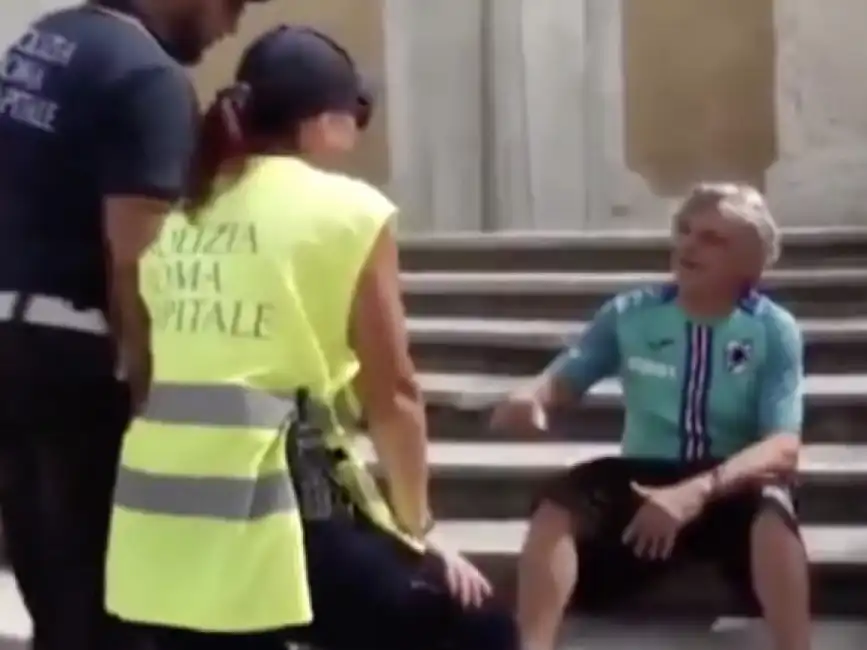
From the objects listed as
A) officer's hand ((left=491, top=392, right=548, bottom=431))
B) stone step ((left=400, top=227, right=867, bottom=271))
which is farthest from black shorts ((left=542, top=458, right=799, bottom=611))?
stone step ((left=400, top=227, right=867, bottom=271))

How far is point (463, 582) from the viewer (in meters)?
1.64

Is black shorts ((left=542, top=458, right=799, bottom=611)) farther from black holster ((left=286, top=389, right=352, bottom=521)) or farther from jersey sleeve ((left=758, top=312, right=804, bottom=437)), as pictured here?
black holster ((left=286, top=389, right=352, bottom=521))

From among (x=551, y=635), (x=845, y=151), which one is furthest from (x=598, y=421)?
(x=845, y=151)

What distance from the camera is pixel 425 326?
12.0ft

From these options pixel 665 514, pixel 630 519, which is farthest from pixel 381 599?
pixel 630 519

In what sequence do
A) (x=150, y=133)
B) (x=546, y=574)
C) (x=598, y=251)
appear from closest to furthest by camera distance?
(x=150, y=133)
(x=546, y=574)
(x=598, y=251)

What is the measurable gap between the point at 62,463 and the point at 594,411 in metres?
1.61

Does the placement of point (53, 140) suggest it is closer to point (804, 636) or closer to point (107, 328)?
point (107, 328)

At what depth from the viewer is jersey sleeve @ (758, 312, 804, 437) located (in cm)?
246

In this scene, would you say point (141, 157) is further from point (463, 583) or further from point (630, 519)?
point (630, 519)

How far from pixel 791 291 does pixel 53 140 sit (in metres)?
2.30

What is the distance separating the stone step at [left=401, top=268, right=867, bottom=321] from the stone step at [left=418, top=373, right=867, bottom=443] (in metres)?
0.37

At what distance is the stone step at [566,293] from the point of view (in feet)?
12.1

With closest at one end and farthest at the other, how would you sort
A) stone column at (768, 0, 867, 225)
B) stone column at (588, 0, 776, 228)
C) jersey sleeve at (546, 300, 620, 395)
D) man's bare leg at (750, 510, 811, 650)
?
1. man's bare leg at (750, 510, 811, 650)
2. jersey sleeve at (546, 300, 620, 395)
3. stone column at (768, 0, 867, 225)
4. stone column at (588, 0, 776, 228)
